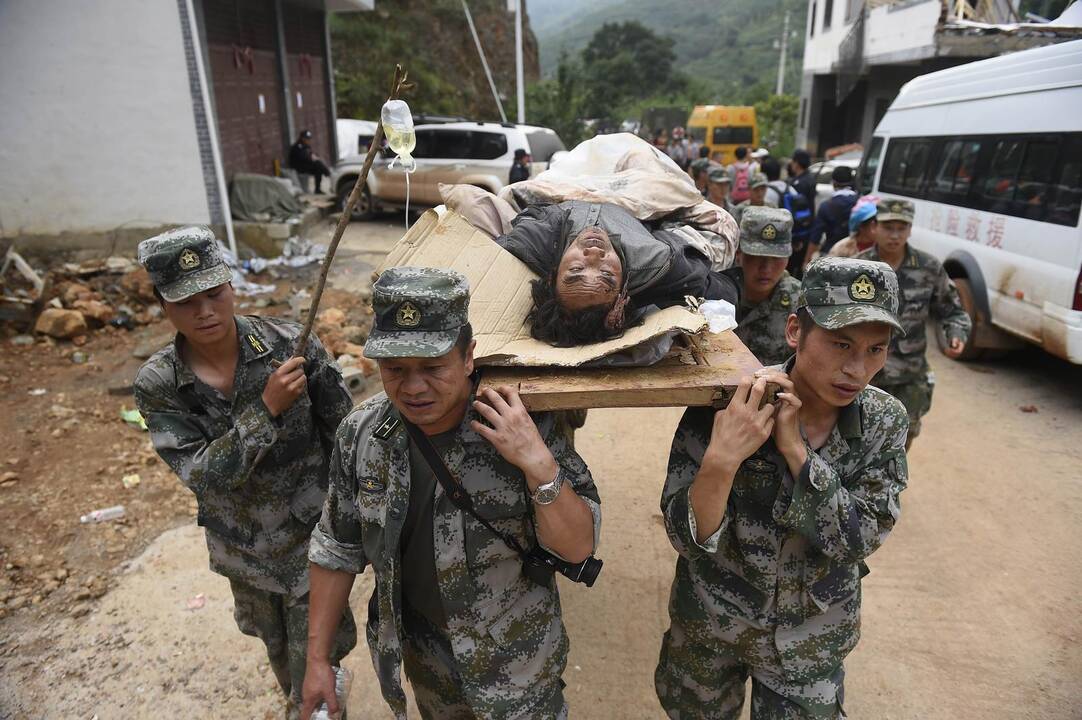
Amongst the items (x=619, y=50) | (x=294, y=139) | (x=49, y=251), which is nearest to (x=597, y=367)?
(x=49, y=251)

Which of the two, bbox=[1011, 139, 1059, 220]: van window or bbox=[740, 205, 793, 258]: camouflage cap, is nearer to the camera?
bbox=[740, 205, 793, 258]: camouflage cap

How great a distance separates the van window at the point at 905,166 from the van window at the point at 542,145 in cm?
650

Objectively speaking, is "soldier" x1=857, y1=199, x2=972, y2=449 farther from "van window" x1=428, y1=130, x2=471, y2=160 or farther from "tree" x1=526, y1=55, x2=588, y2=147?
"tree" x1=526, y1=55, x2=588, y2=147

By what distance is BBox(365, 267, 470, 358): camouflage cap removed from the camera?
5.31ft

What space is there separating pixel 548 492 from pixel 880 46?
19.4 meters

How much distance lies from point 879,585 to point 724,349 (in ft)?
7.76

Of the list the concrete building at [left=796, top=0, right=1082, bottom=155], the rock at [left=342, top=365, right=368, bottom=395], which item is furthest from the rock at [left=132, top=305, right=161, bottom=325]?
the concrete building at [left=796, top=0, right=1082, bottom=155]

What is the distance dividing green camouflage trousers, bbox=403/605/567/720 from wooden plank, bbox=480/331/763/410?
0.75m

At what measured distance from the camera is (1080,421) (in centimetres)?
557

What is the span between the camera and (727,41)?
249ft

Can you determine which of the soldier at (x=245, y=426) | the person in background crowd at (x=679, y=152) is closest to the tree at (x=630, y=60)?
the person in background crowd at (x=679, y=152)

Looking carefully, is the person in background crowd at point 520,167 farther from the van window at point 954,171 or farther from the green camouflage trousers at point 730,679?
the green camouflage trousers at point 730,679

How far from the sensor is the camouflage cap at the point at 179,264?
2.14m

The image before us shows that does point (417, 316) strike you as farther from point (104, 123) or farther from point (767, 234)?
point (104, 123)
